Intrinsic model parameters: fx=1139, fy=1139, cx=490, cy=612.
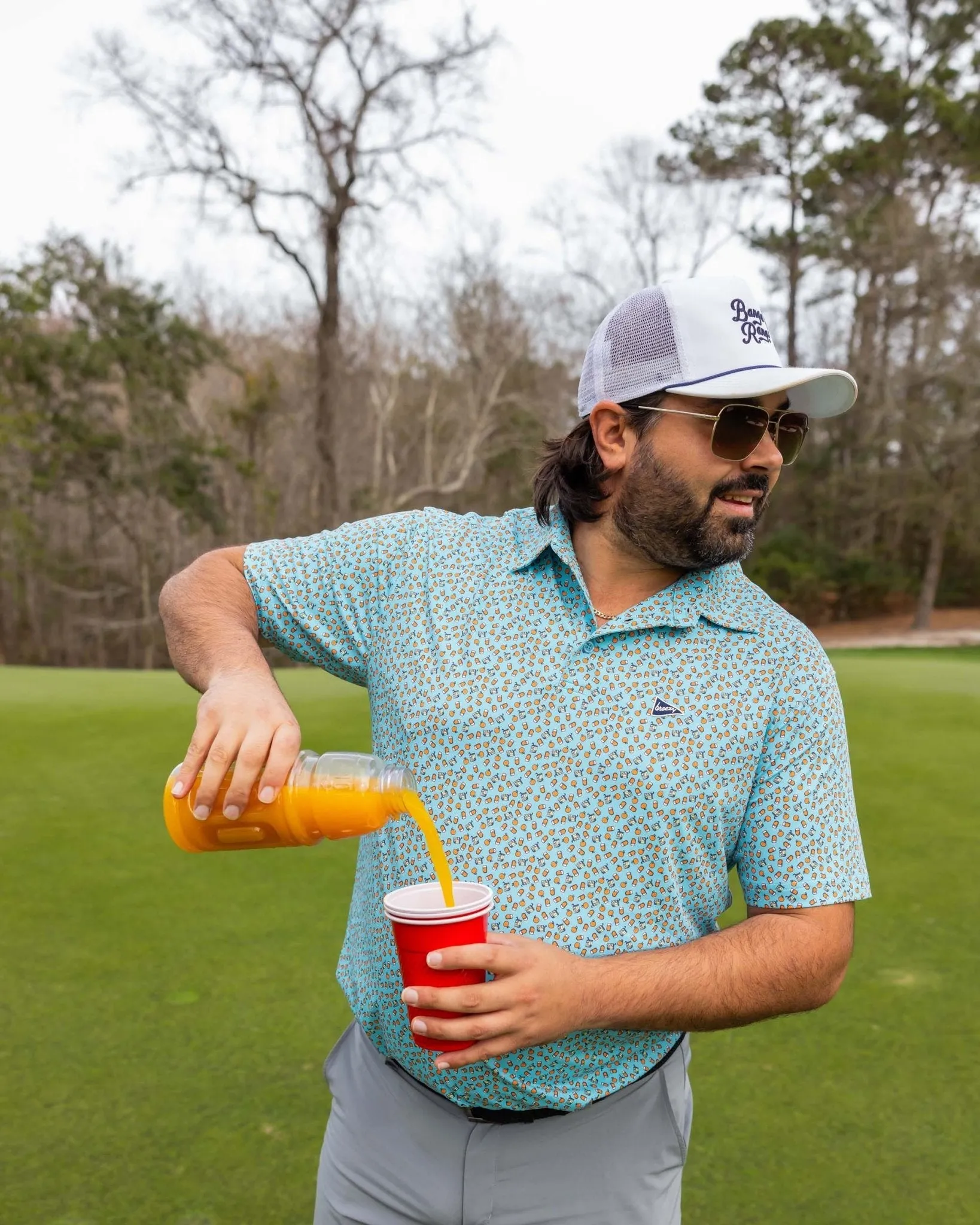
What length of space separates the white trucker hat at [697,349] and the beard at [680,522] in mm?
119

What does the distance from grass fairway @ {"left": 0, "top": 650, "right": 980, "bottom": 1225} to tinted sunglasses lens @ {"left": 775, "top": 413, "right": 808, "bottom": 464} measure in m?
1.50

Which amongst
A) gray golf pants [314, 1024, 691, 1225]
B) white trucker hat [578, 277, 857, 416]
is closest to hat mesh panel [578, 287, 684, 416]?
white trucker hat [578, 277, 857, 416]

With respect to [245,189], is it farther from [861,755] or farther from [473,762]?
[473,762]

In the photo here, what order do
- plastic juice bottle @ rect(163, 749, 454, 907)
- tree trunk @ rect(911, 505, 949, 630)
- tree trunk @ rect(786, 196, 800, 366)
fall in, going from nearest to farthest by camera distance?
plastic juice bottle @ rect(163, 749, 454, 907), tree trunk @ rect(911, 505, 949, 630), tree trunk @ rect(786, 196, 800, 366)

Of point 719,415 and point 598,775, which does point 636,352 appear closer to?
point 719,415

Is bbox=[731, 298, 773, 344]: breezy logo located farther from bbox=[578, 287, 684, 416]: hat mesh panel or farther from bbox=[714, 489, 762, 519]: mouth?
bbox=[714, 489, 762, 519]: mouth

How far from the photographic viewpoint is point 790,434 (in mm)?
1727

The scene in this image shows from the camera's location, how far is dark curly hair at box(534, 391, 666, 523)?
5.44 ft

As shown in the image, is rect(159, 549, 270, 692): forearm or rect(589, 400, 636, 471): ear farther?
rect(589, 400, 636, 471): ear

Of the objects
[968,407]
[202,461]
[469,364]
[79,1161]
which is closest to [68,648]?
[202,461]

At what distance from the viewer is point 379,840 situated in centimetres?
159

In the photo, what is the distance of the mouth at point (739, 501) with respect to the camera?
159cm

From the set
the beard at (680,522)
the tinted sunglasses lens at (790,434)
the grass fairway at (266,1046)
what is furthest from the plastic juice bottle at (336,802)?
the grass fairway at (266,1046)

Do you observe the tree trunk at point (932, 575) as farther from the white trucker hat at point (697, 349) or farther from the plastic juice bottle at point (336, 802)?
the plastic juice bottle at point (336, 802)
